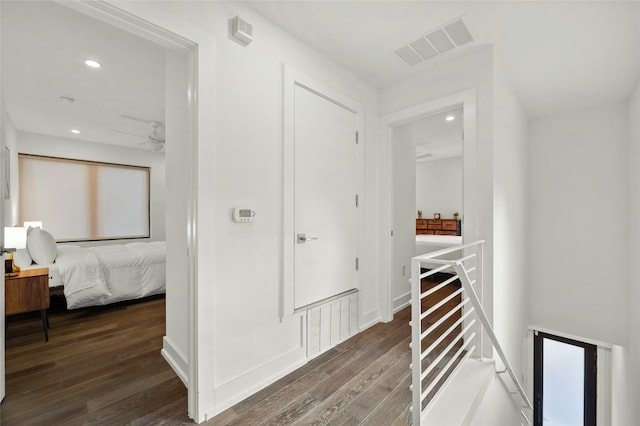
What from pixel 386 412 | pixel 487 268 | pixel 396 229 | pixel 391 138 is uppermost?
pixel 391 138

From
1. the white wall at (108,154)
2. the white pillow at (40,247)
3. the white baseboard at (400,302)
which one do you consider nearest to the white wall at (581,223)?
the white baseboard at (400,302)

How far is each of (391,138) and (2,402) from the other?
3644 mm

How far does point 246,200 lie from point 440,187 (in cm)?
617

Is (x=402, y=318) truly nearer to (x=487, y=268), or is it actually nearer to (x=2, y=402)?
(x=487, y=268)

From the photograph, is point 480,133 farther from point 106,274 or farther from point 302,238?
point 106,274

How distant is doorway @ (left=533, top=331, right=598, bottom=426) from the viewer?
3818 mm

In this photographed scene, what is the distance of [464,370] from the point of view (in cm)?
214

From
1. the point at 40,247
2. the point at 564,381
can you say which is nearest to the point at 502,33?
the point at 40,247

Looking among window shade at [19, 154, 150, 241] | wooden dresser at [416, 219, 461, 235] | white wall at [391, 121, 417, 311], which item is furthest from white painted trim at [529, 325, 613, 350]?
window shade at [19, 154, 150, 241]

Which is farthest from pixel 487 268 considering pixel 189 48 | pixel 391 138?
pixel 189 48

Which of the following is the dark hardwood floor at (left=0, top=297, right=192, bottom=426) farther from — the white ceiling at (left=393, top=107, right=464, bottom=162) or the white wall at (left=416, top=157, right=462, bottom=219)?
the white wall at (left=416, top=157, right=462, bottom=219)

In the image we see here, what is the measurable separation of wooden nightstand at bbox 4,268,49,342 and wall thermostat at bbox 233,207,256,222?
2184mm

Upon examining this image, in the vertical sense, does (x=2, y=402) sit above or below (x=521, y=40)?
below

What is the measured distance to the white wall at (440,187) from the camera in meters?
6.68
